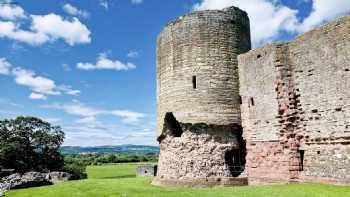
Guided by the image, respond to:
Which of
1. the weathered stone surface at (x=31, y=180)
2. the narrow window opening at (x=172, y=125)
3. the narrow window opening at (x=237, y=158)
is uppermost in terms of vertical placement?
the narrow window opening at (x=172, y=125)

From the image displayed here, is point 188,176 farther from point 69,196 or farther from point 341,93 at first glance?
point 341,93

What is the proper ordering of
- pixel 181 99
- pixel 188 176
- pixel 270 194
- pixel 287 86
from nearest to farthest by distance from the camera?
pixel 270 194 → pixel 287 86 → pixel 188 176 → pixel 181 99

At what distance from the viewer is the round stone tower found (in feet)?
62.3

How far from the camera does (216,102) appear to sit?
64.1ft

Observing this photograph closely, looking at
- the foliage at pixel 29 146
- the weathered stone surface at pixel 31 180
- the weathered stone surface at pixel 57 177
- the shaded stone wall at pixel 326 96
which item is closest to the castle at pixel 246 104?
the shaded stone wall at pixel 326 96

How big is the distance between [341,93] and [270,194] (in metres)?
5.11

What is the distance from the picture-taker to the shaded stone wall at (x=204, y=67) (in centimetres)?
1956

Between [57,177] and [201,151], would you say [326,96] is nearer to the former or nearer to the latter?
[201,151]

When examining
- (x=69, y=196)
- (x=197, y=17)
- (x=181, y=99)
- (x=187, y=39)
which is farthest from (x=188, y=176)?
(x=197, y=17)

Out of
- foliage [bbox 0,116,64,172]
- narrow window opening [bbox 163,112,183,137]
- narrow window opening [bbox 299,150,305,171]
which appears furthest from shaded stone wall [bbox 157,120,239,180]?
foliage [bbox 0,116,64,172]

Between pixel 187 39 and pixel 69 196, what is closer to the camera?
pixel 69 196

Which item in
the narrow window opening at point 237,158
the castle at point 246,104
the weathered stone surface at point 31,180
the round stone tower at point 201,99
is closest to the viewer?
the castle at point 246,104

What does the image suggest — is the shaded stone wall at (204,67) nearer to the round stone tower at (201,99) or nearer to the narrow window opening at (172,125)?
the round stone tower at (201,99)

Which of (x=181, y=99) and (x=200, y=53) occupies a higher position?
(x=200, y=53)
